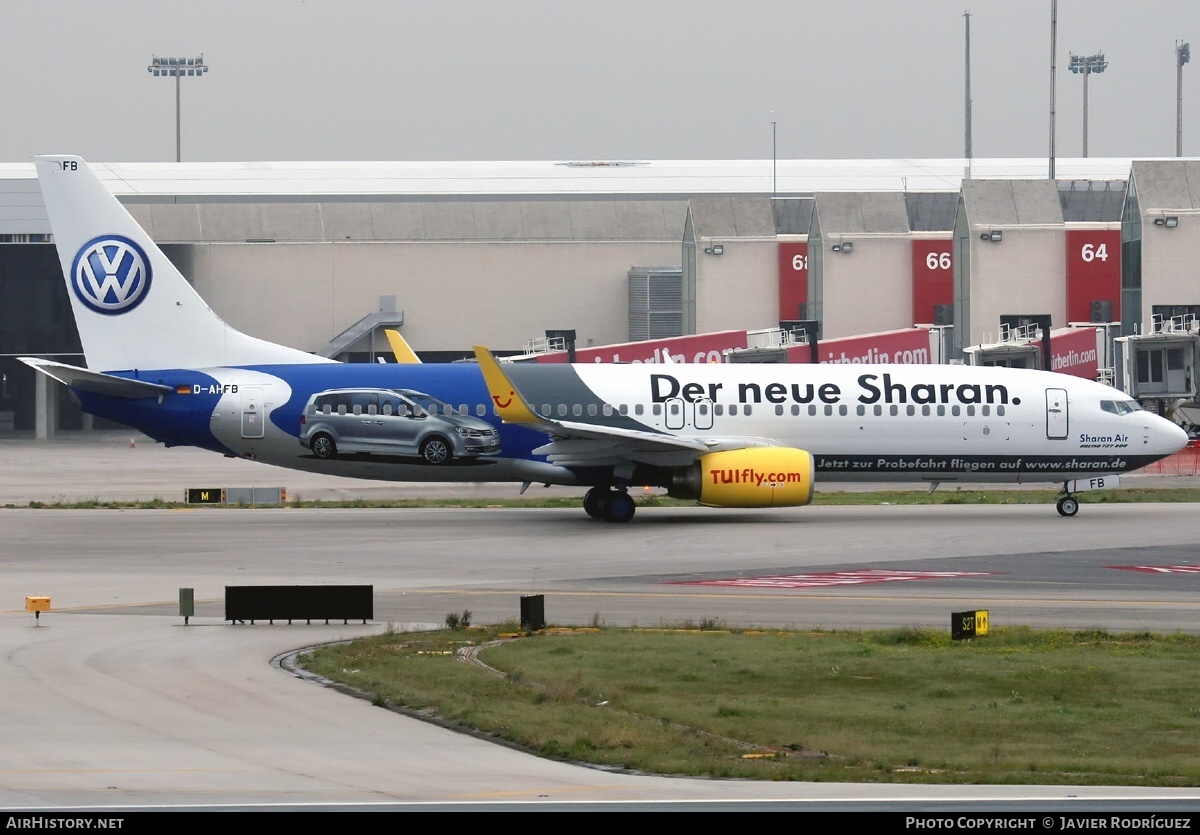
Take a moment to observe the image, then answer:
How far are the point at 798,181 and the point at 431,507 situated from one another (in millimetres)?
66002

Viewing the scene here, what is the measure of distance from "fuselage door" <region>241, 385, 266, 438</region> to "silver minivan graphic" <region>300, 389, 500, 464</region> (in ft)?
3.53

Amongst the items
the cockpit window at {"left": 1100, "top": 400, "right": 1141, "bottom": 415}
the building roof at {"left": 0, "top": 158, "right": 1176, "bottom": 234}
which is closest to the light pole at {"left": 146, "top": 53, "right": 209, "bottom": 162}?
the building roof at {"left": 0, "top": 158, "right": 1176, "bottom": 234}

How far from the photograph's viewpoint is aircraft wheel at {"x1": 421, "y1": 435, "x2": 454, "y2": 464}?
3884 cm

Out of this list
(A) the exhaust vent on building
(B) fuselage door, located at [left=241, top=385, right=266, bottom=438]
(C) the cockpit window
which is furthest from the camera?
(A) the exhaust vent on building

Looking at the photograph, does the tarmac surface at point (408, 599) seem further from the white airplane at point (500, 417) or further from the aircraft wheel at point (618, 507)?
the white airplane at point (500, 417)

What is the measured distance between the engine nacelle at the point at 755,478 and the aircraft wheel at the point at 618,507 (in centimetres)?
217

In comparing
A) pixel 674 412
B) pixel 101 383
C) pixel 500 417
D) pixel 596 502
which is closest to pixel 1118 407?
pixel 674 412

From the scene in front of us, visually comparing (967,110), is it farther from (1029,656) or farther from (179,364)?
(1029,656)

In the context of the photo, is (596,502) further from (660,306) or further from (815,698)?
(660,306)

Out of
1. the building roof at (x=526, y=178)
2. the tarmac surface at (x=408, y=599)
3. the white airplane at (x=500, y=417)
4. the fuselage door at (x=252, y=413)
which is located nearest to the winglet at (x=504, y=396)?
the white airplane at (x=500, y=417)

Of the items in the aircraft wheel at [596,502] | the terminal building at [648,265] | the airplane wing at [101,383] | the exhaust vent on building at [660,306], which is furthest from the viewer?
the exhaust vent on building at [660,306]

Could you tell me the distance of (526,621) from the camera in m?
23.0

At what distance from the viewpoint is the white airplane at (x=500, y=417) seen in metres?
38.7

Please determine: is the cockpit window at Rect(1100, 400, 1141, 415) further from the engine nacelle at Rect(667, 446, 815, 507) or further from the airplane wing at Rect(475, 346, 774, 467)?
the airplane wing at Rect(475, 346, 774, 467)
